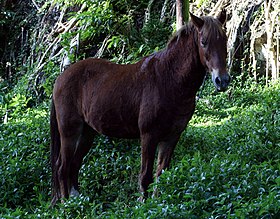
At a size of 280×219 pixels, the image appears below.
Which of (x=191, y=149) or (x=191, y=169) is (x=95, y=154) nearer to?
(x=191, y=149)

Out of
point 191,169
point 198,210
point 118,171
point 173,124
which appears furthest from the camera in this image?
point 118,171

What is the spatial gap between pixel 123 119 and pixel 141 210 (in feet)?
5.78

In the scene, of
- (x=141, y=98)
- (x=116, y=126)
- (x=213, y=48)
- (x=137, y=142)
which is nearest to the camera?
(x=213, y=48)

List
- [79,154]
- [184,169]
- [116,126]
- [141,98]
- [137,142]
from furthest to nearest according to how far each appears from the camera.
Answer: [137,142] < [79,154] < [116,126] < [141,98] < [184,169]

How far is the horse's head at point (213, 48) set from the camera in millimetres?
5035

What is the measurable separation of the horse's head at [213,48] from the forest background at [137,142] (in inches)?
31.1

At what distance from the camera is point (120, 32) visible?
36.1ft

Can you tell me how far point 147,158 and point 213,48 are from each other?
132 centimetres

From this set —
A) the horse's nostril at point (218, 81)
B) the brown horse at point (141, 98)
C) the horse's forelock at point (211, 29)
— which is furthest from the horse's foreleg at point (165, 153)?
the horse's forelock at point (211, 29)

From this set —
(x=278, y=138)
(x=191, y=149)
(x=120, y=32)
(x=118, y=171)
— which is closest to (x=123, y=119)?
(x=118, y=171)

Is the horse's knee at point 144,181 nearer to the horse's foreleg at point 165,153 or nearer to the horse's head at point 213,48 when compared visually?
the horse's foreleg at point 165,153

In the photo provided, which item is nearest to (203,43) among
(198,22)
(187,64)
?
(198,22)

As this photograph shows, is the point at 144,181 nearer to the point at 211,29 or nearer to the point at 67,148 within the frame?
the point at 67,148

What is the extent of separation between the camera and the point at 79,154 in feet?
21.0
